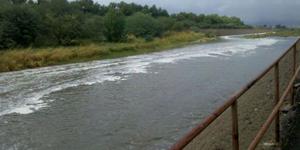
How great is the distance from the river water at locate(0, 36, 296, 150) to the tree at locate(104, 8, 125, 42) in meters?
36.5

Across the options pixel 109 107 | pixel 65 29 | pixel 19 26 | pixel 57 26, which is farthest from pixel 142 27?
pixel 109 107

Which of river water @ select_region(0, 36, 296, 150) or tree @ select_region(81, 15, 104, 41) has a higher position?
tree @ select_region(81, 15, 104, 41)

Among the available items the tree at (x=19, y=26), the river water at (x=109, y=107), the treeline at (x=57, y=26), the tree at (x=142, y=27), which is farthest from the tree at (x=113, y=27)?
the river water at (x=109, y=107)

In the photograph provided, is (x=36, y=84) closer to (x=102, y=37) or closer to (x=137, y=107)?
(x=137, y=107)

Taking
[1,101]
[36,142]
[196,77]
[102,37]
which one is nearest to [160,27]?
[102,37]

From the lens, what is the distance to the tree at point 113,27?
5819 centimetres

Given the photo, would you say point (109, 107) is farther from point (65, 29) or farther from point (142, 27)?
point (142, 27)

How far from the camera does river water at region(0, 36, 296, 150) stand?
913 cm

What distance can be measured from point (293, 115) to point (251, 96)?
17.2ft

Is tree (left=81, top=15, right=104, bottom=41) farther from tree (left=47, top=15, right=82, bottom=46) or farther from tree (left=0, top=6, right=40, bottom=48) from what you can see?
tree (left=0, top=6, right=40, bottom=48)

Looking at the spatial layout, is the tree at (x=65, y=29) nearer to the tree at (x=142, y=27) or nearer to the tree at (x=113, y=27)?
the tree at (x=113, y=27)

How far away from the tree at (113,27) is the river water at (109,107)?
1438 inches

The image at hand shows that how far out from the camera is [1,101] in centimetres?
1495

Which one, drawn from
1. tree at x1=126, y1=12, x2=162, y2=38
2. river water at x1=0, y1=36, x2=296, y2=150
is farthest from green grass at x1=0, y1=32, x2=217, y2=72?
tree at x1=126, y1=12, x2=162, y2=38
